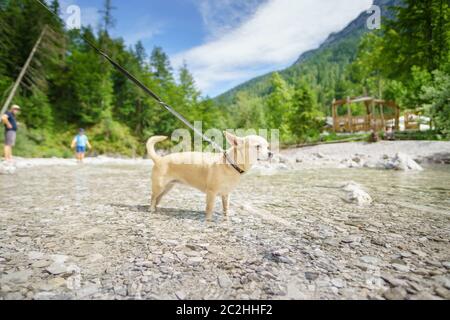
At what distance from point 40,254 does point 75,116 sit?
44249 millimetres

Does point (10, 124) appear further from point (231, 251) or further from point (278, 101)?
point (278, 101)

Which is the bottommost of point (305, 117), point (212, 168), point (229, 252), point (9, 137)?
point (229, 252)

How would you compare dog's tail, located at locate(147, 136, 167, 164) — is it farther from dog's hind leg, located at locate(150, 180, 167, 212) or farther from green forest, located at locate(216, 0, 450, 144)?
green forest, located at locate(216, 0, 450, 144)

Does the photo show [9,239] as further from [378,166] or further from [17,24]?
[17,24]

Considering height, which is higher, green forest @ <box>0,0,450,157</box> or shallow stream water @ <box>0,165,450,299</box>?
green forest @ <box>0,0,450,157</box>

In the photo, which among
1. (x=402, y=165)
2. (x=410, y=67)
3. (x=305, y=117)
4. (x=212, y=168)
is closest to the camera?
(x=212, y=168)

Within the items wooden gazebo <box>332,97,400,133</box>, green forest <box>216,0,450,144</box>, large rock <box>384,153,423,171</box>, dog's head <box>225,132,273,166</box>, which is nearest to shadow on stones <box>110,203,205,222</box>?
dog's head <box>225,132,273,166</box>

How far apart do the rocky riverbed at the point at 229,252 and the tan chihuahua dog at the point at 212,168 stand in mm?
504

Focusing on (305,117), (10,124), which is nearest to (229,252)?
(10,124)

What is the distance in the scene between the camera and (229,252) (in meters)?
2.68

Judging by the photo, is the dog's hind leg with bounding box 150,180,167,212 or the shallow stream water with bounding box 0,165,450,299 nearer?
the shallow stream water with bounding box 0,165,450,299

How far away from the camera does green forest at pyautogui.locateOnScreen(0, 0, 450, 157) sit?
2428 centimetres

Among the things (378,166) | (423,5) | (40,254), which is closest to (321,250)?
(40,254)

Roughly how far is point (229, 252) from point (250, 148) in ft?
5.58
